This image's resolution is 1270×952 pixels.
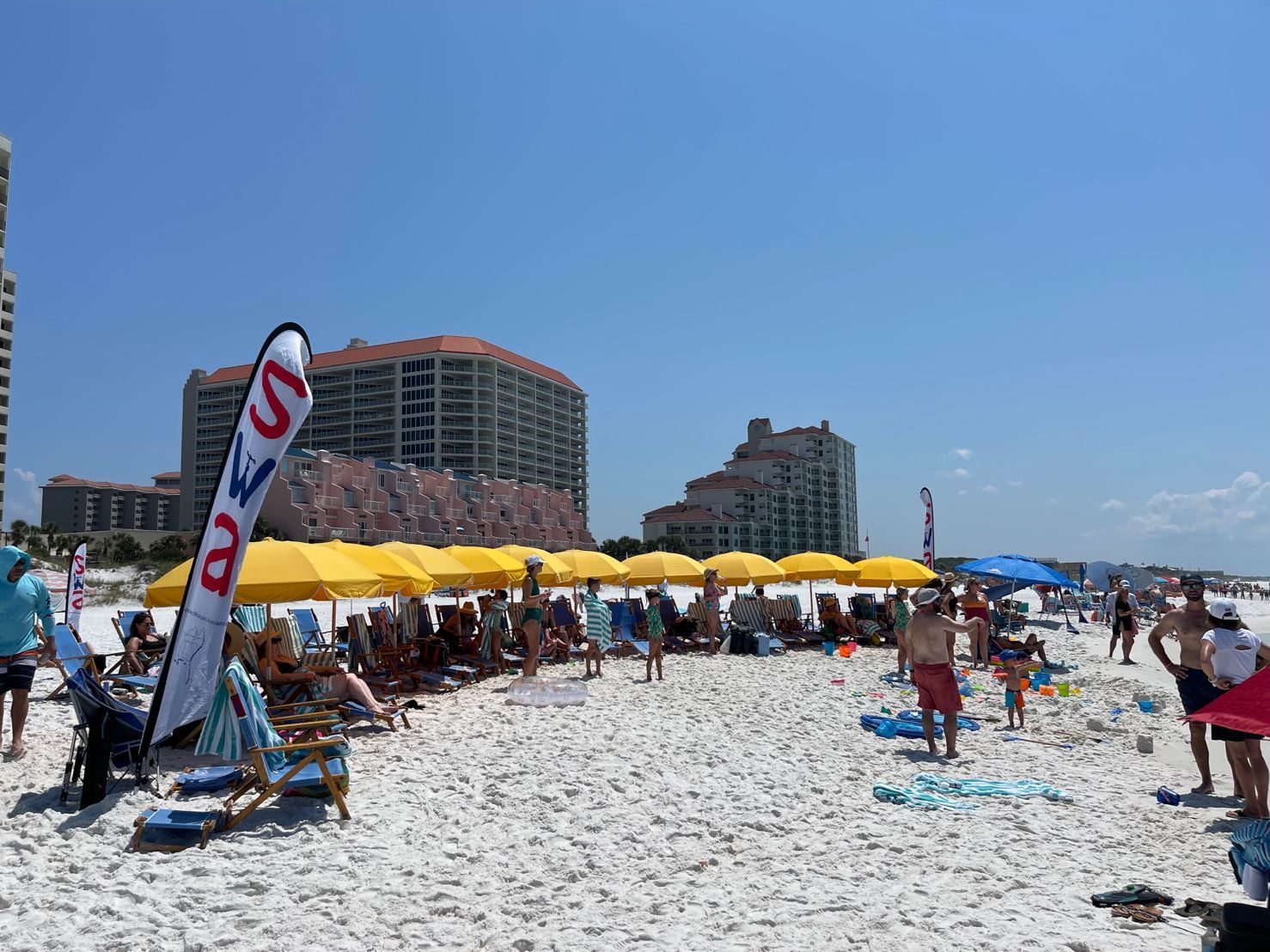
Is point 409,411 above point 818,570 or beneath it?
above

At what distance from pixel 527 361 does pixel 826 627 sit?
85.2 metres

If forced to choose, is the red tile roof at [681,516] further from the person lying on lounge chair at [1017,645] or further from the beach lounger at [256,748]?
the beach lounger at [256,748]

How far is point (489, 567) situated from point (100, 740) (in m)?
6.80

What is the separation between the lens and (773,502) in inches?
4186

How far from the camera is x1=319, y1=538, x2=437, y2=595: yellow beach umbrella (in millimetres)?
8648

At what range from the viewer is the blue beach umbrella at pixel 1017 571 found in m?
16.0

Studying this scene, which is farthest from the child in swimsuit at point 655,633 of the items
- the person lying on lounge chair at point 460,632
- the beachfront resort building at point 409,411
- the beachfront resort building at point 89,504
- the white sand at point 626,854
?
the beachfront resort building at point 89,504

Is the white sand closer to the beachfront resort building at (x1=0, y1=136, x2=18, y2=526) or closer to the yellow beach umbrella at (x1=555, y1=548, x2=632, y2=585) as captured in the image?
the yellow beach umbrella at (x1=555, y1=548, x2=632, y2=585)

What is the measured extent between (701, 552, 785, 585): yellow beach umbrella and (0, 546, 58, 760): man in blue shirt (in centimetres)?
1126

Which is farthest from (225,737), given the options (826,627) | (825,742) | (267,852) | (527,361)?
(527,361)

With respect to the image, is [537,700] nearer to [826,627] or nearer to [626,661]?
[626,661]

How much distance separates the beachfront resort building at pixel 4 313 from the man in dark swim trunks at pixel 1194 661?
7009cm

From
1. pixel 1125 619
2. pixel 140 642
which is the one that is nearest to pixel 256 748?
pixel 140 642

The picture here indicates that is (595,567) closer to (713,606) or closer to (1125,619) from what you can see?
(713,606)
